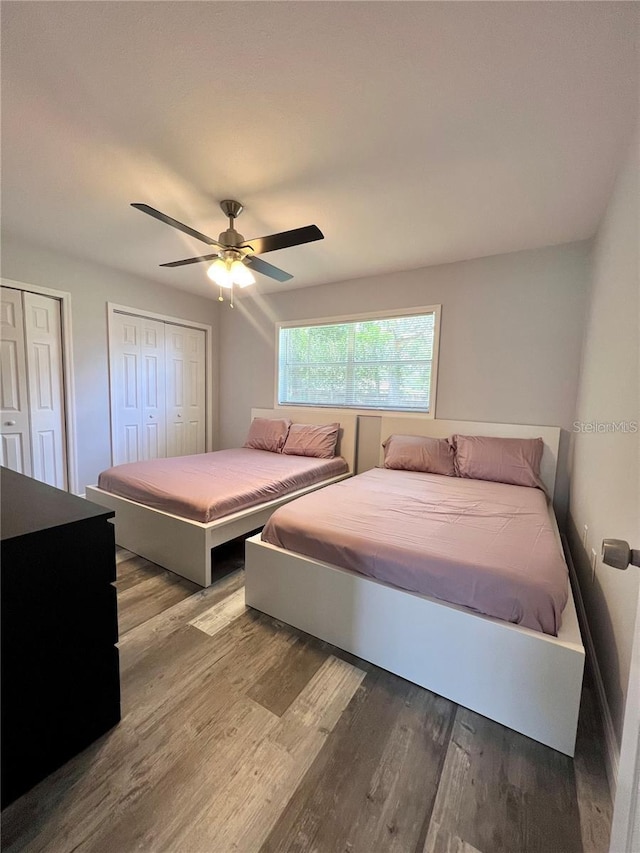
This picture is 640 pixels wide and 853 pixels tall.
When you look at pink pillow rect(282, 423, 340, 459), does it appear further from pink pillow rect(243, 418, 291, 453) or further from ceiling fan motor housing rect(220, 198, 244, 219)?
ceiling fan motor housing rect(220, 198, 244, 219)

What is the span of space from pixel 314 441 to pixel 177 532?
1711 millimetres

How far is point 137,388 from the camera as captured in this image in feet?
12.3

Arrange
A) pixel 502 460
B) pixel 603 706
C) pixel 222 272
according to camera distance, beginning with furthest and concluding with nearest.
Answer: pixel 502 460 < pixel 222 272 < pixel 603 706

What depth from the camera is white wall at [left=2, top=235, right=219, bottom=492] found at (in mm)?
2975

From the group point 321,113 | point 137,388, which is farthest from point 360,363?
point 137,388

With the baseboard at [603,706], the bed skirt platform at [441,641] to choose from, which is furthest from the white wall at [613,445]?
the bed skirt platform at [441,641]

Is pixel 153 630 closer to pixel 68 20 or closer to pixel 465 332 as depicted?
pixel 68 20

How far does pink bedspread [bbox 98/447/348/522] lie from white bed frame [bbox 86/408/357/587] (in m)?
0.05

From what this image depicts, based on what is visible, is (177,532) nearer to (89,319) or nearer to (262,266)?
(262,266)

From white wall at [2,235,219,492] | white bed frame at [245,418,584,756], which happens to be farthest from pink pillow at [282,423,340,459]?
white wall at [2,235,219,492]

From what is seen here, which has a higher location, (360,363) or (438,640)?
(360,363)

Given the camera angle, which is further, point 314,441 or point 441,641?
point 314,441

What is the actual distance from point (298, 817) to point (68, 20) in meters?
2.57

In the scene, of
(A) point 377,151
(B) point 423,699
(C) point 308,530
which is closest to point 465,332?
(A) point 377,151
